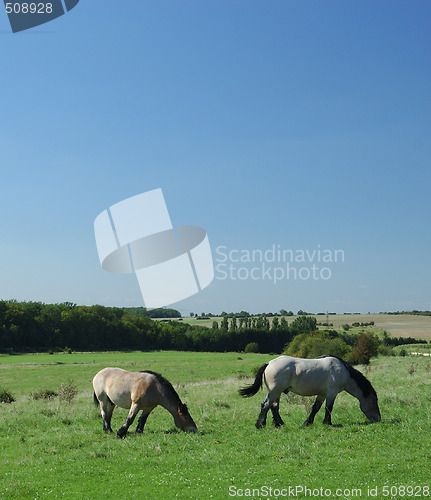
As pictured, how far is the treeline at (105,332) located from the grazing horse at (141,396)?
3393 inches

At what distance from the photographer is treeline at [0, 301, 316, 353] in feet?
329

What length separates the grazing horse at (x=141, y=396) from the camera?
14.7m

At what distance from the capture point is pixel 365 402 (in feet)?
49.8

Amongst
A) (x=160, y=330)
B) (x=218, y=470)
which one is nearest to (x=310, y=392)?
(x=218, y=470)

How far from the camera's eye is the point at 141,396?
48.1ft

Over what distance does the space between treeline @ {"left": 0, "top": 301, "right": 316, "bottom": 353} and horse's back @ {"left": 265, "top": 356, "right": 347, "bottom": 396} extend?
290ft

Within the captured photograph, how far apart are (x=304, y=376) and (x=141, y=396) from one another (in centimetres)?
509

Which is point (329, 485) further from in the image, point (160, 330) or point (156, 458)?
point (160, 330)

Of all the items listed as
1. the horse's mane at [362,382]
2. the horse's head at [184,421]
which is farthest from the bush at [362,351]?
the horse's head at [184,421]

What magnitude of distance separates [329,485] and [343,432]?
15.7 feet

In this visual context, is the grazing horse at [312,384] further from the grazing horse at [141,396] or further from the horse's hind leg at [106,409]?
the horse's hind leg at [106,409]

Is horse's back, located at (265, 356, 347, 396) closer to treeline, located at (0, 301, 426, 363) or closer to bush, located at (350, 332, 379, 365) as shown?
bush, located at (350, 332, 379, 365)

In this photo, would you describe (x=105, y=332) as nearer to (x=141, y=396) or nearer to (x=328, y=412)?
(x=141, y=396)

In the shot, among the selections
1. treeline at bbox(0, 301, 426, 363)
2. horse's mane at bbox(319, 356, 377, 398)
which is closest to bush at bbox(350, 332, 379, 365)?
treeline at bbox(0, 301, 426, 363)
